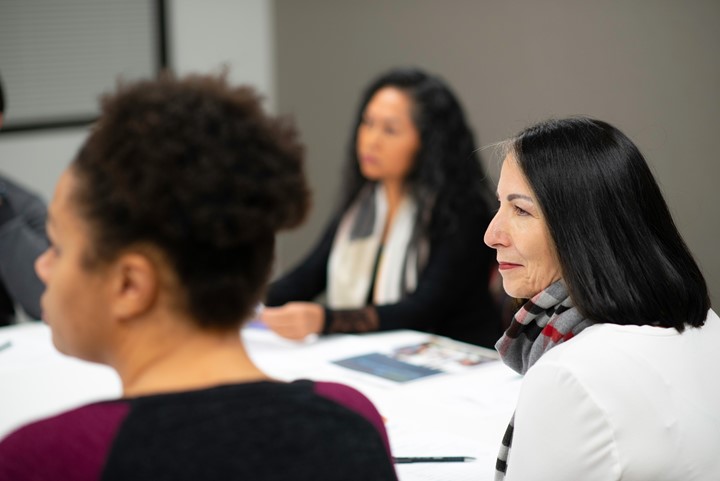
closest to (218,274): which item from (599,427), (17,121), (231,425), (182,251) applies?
(182,251)

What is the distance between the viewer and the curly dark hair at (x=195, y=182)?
0.86 meters

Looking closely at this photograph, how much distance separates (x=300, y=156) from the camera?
0.94 metres

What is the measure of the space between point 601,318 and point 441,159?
5.66ft

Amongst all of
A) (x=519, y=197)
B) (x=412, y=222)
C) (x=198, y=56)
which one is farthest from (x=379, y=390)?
(x=198, y=56)

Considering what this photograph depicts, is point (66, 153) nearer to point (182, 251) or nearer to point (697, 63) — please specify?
point (697, 63)

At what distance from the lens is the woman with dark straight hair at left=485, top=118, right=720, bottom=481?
124 cm

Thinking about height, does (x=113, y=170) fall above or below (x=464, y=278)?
above

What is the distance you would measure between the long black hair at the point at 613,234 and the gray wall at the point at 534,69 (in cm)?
95

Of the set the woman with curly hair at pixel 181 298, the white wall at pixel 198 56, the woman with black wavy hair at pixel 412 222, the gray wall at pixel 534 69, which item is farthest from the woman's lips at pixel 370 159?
the woman with curly hair at pixel 181 298

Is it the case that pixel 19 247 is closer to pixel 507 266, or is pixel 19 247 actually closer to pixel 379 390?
pixel 379 390

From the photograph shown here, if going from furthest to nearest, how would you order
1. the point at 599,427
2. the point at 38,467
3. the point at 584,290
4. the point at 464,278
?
the point at 464,278 < the point at 584,290 < the point at 599,427 < the point at 38,467

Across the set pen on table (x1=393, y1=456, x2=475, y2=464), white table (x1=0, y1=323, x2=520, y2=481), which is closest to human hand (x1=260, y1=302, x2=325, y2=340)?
white table (x1=0, y1=323, x2=520, y2=481)

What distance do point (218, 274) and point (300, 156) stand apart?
0.14m

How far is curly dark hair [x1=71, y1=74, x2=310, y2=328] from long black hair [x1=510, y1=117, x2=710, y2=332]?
1.79 ft
